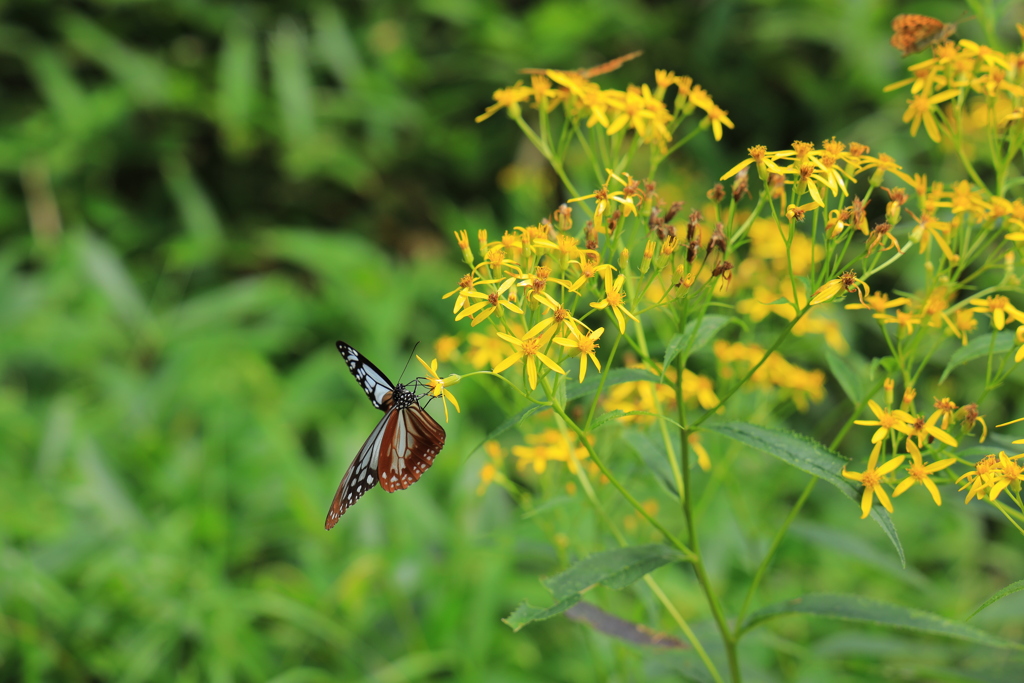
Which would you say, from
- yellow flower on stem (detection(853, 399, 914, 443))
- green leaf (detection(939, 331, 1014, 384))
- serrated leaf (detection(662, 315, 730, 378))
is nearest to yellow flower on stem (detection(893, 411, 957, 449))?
yellow flower on stem (detection(853, 399, 914, 443))

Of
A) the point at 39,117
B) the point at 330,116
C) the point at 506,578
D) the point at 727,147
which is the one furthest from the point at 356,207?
the point at 506,578

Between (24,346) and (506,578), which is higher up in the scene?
(24,346)

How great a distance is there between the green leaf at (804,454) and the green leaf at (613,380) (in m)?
0.11

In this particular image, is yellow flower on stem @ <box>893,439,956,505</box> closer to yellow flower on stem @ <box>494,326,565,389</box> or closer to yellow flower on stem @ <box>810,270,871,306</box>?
yellow flower on stem @ <box>810,270,871,306</box>

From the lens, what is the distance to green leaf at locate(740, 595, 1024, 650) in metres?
0.90

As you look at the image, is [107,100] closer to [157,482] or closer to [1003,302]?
[157,482]

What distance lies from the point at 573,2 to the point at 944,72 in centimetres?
307

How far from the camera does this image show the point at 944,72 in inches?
42.5

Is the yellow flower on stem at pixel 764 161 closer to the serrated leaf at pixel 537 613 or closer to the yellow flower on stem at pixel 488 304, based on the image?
the yellow flower on stem at pixel 488 304

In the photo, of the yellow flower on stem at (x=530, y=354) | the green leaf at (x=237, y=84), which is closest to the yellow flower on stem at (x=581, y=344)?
the yellow flower on stem at (x=530, y=354)

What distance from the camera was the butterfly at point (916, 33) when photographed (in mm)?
1074

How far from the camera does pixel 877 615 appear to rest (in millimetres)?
970

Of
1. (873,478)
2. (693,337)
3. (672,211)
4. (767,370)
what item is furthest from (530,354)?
(767,370)

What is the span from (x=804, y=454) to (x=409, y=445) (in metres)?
0.58
